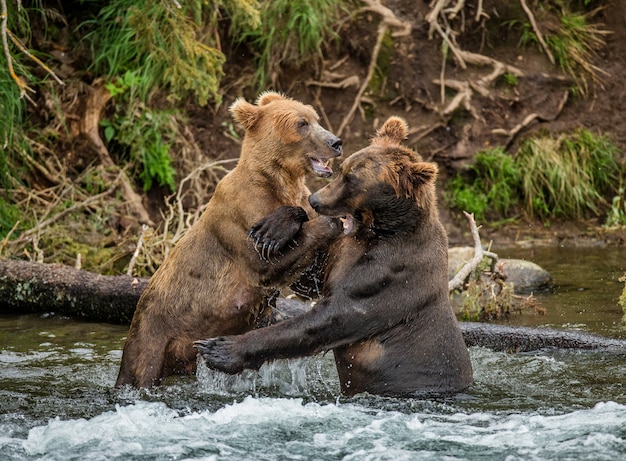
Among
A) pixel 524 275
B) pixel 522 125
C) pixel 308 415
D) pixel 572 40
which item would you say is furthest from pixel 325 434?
pixel 572 40

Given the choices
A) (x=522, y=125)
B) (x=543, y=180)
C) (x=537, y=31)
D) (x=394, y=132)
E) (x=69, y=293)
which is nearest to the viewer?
(x=394, y=132)

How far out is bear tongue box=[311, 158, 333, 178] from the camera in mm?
6623

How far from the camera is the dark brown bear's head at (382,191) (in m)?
5.94

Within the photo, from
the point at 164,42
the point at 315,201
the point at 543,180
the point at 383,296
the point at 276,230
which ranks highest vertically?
the point at 164,42

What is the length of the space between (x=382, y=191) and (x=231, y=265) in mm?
1153

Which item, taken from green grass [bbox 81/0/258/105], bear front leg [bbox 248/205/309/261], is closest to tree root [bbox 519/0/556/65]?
green grass [bbox 81/0/258/105]

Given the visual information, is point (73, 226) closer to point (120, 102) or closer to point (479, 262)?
point (120, 102)


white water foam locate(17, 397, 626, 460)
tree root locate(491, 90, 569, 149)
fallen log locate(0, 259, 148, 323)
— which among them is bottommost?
white water foam locate(17, 397, 626, 460)

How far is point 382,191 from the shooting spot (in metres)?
5.97

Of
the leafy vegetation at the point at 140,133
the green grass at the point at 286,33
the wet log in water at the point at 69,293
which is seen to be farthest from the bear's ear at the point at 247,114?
the green grass at the point at 286,33

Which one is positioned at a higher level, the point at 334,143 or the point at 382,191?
the point at 334,143

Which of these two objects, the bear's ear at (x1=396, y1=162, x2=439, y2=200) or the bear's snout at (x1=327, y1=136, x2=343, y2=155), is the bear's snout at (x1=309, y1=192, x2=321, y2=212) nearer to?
the bear's ear at (x1=396, y1=162, x2=439, y2=200)

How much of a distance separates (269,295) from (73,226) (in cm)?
482

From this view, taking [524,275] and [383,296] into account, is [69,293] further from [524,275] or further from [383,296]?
[524,275]
